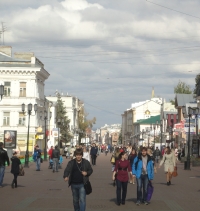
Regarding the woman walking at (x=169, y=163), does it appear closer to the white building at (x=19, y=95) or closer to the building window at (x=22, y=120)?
the white building at (x=19, y=95)

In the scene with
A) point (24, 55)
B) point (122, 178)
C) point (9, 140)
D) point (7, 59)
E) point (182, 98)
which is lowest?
point (122, 178)

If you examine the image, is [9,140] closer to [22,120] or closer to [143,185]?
[143,185]

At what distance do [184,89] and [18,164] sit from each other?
102 meters

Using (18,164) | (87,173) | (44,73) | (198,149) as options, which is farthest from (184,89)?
(87,173)

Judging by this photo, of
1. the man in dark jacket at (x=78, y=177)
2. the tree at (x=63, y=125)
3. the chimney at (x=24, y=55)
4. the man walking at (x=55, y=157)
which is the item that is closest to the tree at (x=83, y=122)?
the tree at (x=63, y=125)

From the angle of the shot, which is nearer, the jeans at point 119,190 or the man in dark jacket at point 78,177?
the man in dark jacket at point 78,177

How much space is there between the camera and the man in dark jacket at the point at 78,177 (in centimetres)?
1239

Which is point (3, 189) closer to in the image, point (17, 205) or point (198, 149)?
point (17, 205)

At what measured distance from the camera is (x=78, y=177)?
12.4 metres

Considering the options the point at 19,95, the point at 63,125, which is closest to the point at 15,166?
the point at 19,95

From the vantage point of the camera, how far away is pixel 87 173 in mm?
12391

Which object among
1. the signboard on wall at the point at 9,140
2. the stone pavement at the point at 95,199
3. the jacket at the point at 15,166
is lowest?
the stone pavement at the point at 95,199

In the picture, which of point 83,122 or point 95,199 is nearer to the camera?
point 95,199

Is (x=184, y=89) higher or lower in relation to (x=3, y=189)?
higher
